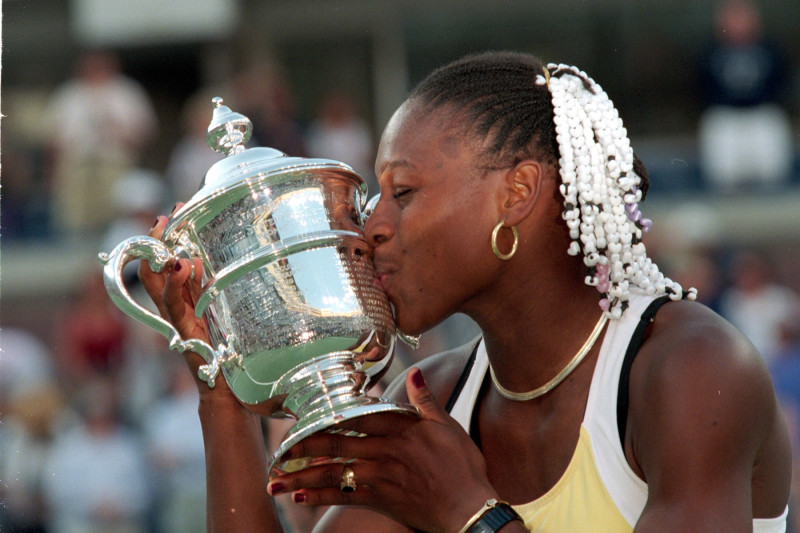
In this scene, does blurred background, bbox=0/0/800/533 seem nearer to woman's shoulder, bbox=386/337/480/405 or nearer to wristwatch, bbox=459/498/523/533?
woman's shoulder, bbox=386/337/480/405

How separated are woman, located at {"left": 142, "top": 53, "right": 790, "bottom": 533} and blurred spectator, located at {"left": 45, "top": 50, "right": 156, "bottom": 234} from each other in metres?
7.00

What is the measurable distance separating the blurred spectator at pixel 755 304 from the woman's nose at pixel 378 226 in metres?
5.75

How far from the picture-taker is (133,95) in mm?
9422

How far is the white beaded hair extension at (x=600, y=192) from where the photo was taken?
2.15 meters

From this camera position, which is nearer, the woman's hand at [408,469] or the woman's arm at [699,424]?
the woman's arm at [699,424]

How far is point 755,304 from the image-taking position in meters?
7.72

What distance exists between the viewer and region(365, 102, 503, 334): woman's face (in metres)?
2.13

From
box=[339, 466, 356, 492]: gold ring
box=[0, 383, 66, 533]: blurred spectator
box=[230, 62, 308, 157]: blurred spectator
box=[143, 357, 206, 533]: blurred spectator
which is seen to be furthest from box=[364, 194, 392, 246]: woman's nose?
box=[230, 62, 308, 157]: blurred spectator

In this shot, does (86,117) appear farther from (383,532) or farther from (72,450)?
(383,532)

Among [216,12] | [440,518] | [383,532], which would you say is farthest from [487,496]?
[216,12]

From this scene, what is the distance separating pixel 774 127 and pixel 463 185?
291 inches

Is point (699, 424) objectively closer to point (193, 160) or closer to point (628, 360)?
point (628, 360)

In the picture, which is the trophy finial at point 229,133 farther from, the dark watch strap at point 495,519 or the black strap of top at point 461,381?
the dark watch strap at point 495,519

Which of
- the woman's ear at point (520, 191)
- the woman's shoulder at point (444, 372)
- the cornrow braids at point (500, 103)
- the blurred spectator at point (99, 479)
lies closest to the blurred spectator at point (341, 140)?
the blurred spectator at point (99, 479)
